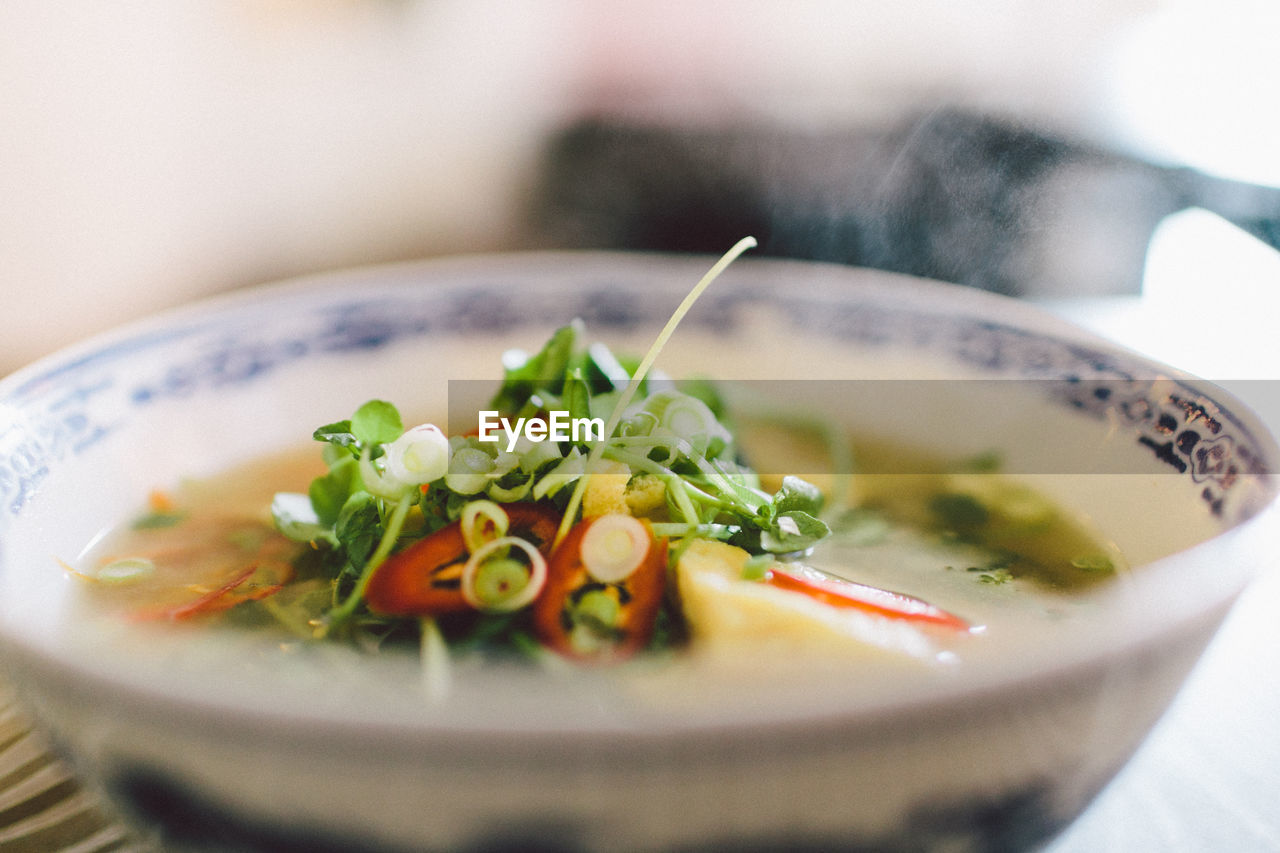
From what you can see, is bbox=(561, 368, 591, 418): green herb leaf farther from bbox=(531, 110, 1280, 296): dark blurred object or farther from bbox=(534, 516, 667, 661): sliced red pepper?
bbox=(531, 110, 1280, 296): dark blurred object

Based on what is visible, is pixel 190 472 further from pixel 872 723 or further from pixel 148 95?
pixel 148 95

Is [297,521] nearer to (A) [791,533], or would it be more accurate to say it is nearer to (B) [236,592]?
(B) [236,592]

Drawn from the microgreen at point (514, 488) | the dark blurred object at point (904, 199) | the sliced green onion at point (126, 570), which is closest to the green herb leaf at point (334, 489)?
the microgreen at point (514, 488)

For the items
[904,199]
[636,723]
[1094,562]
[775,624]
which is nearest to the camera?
[636,723]

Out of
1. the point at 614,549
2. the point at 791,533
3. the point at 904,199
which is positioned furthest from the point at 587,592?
the point at 904,199

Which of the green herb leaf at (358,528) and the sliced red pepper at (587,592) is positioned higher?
the sliced red pepper at (587,592)

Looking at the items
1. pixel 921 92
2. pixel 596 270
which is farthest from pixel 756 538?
pixel 921 92

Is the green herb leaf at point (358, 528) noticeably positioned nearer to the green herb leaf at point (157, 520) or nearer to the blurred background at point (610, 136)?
the green herb leaf at point (157, 520)

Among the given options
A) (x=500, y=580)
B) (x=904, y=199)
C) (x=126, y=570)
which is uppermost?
(x=904, y=199)
